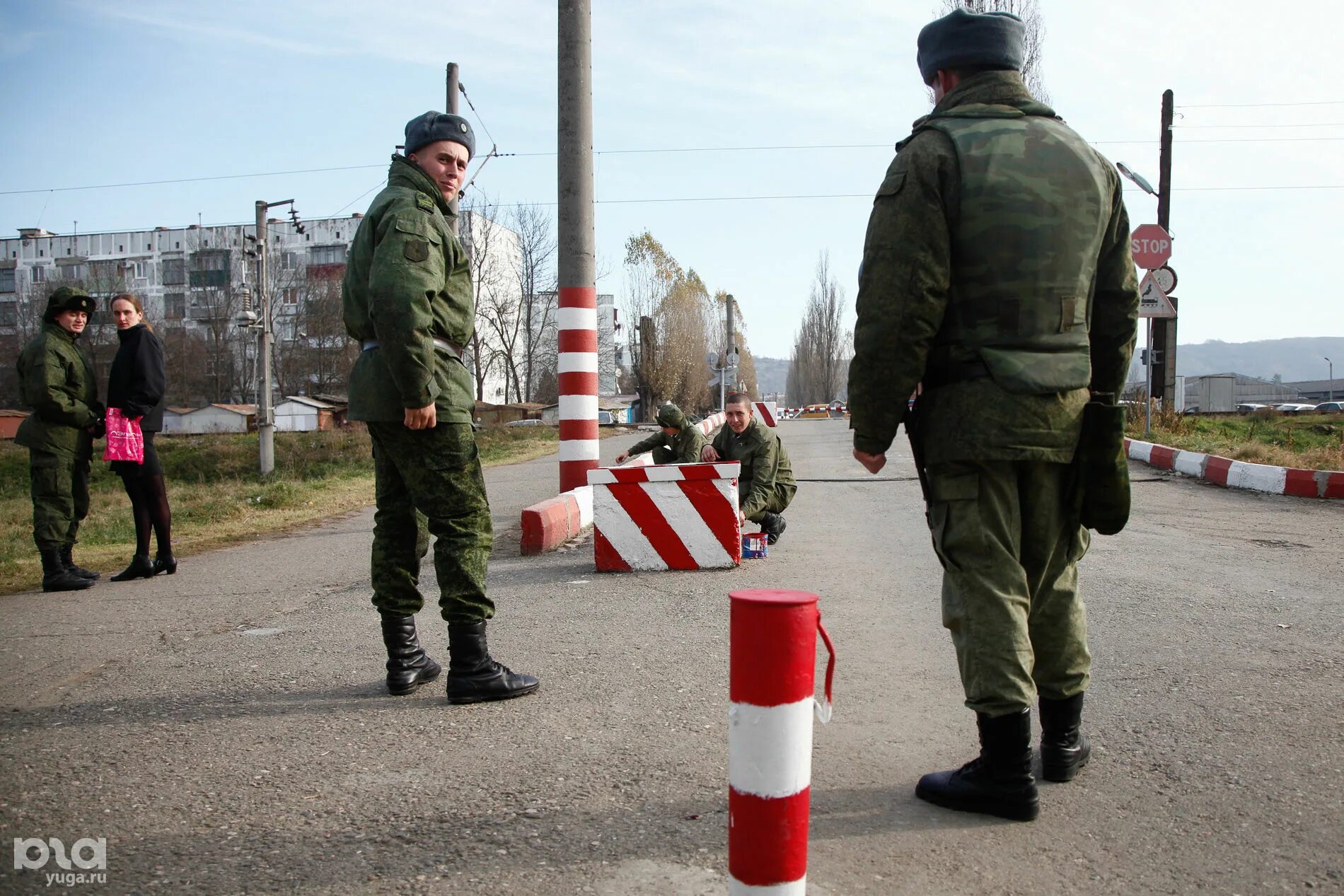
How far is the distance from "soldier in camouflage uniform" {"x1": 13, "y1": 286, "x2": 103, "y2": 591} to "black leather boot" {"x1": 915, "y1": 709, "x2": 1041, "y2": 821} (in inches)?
229

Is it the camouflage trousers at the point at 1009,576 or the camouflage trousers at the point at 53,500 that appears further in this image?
the camouflage trousers at the point at 53,500

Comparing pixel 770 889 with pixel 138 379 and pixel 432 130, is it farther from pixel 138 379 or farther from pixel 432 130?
pixel 138 379

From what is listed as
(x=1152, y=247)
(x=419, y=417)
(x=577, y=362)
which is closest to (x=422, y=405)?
(x=419, y=417)

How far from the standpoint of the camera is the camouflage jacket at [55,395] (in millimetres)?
6355

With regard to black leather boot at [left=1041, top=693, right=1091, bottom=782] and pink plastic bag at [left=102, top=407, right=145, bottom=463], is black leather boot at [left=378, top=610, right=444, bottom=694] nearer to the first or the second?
black leather boot at [left=1041, top=693, right=1091, bottom=782]

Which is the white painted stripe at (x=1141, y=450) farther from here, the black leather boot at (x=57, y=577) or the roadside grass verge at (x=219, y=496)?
the black leather boot at (x=57, y=577)

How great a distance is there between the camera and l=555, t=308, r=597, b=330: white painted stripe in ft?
28.1

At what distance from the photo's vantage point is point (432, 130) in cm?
393

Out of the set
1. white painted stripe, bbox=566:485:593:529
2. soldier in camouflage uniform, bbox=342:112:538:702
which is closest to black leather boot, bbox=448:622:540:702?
soldier in camouflage uniform, bbox=342:112:538:702

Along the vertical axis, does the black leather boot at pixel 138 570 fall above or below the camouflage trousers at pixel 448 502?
below

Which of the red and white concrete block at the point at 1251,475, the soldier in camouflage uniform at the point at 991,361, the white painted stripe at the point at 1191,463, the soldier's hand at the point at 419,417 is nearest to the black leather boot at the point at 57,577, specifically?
the soldier's hand at the point at 419,417

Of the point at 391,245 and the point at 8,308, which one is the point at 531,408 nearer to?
the point at 391,245

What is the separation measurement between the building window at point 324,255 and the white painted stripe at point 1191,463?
79438 millimetres

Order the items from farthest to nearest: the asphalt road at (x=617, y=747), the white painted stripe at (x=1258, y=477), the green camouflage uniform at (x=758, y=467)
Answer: the white painted stripe at (x=1258, y=477)
the green camouflage uniform at (x=758, y=467)
the asphalt road at (x=617, y=747)
